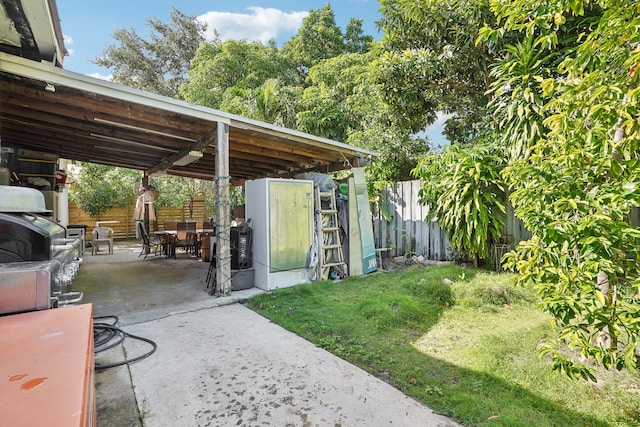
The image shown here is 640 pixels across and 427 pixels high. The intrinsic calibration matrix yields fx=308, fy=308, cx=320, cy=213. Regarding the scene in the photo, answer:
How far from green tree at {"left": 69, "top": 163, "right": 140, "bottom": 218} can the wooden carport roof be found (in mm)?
4247

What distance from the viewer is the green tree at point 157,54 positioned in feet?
58.2

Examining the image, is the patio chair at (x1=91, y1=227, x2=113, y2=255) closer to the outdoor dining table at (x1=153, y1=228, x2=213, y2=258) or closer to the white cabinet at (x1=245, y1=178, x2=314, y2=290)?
the outdoor dining table at (x1=153, y1=228, x2=213, y2=258)

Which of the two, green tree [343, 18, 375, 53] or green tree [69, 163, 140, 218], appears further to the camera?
green tree [343, 18, 375, 53]

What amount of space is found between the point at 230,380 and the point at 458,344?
2112 millimetres

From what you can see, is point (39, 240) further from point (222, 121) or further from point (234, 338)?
point (222, 121)

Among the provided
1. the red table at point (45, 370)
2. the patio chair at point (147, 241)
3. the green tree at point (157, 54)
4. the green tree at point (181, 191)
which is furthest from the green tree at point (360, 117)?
the green tree at point (157, 54)

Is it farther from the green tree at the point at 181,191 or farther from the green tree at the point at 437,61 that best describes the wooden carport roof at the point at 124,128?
the green tree at the point at 181,191

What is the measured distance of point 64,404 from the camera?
83cm

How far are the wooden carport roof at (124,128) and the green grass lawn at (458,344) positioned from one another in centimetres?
269

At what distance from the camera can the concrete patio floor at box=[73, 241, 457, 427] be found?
194cm

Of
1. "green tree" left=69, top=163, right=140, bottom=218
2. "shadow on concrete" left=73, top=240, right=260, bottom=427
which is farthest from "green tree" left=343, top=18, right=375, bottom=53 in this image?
"shadow on concrete" left=73, top=240, right=260, bottom=427

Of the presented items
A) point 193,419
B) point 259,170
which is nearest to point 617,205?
point 193,419

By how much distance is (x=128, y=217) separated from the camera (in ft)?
42.8

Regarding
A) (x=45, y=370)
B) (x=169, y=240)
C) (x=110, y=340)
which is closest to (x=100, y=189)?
(x=169, y=240)
